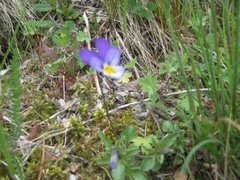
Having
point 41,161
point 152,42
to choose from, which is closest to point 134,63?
point 152,42

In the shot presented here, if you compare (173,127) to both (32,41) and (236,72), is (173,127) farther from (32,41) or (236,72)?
(32,41)

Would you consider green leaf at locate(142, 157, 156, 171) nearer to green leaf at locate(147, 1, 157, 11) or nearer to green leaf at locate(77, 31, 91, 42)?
green leaf at locate(77, 31, 91, 42)

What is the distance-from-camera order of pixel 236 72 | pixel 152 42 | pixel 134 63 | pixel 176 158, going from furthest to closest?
pixel 152 42
pixel 134 63
pixel 176 158
pixel 236 72

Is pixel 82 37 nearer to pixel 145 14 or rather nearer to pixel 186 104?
pixel 145 14

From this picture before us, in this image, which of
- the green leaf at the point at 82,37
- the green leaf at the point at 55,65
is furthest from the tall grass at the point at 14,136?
the green leaf at the point at 82,37

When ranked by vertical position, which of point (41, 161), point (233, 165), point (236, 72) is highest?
point (236, 72)

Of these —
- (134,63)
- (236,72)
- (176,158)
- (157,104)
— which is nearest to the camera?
(236,72)


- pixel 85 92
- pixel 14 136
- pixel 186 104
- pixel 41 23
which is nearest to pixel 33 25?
pixel 41 23
